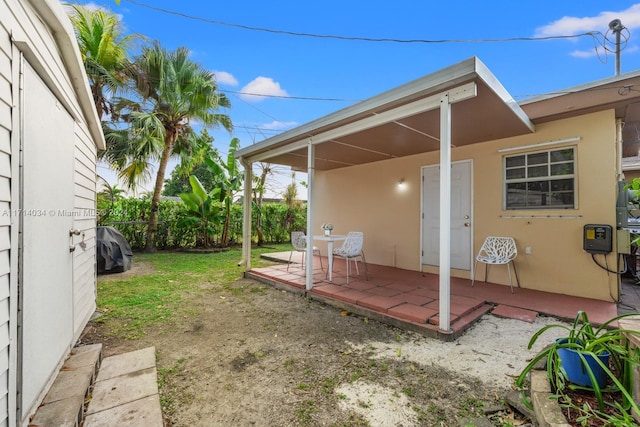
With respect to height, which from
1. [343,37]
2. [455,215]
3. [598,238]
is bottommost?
[598,238]

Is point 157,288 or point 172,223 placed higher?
point 172,223

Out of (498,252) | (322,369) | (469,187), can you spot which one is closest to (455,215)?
(469,187)

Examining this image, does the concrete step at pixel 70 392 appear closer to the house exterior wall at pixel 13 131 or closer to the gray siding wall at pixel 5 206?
the house exterior wall at pixel 13 131

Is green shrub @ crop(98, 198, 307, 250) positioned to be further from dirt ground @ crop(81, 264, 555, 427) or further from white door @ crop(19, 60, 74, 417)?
white door @ crop(19, 60, 74, 417)

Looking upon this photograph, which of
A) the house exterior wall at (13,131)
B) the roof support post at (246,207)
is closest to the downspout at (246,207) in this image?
the roof support post at (246,207)

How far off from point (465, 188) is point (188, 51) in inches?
333

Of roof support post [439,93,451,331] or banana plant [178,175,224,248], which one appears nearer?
roof support post [439,93,451,331]

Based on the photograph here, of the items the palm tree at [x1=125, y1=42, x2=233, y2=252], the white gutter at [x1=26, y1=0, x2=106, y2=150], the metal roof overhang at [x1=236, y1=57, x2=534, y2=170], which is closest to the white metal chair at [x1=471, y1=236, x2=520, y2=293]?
the metal roof overhang at [x1=236, y1=57, x2=534, y2=170]

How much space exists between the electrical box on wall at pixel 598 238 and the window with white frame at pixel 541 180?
426 mm

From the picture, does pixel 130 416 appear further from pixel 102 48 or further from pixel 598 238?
pixel 102 48

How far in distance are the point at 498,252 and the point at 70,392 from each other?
5.59 metres

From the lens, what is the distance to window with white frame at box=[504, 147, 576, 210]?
174 inches

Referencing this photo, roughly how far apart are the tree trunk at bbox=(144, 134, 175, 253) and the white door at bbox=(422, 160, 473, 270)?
24.5 ft

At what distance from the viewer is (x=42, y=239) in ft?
6.29
